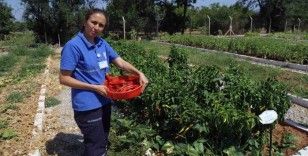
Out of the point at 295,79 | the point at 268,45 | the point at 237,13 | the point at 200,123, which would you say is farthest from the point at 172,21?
the point at 200,123

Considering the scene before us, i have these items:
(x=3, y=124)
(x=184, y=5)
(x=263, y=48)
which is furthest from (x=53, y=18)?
(x=3, y=124)

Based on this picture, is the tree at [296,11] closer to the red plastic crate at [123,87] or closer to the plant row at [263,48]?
the plant row at [263,48]

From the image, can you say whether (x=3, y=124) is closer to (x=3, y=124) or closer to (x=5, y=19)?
(x=3, y=124)

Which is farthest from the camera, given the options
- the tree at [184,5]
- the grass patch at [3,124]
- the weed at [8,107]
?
the tree at [184,5]

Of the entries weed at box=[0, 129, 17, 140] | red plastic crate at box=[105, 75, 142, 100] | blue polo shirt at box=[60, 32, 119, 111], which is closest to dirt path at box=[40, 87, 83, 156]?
weed at box=[0, 129, 17, 140]

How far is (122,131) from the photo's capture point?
6105 millimetres

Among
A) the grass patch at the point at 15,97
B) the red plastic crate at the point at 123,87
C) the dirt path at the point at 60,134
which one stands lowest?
the dirt path at the point at 60,134

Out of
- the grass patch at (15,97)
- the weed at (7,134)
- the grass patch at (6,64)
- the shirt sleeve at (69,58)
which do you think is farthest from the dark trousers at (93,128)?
the grass patch at (6,64)

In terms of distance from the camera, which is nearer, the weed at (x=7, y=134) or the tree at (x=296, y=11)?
the weed at (x=7, y=134)

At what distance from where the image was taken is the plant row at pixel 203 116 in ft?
16.3

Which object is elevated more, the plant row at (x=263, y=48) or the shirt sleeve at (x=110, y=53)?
the shirt sleeve at (x=110, y=53)

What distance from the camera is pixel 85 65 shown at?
4.04 metres

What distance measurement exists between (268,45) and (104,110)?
38.0 feet

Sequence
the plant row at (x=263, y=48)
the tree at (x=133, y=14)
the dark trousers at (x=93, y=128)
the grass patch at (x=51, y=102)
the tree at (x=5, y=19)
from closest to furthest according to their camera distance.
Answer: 1. the dark trousers at (x=93, y=128)
2. the grass patch at (x=51, y=102)
3. the plant row at (x=263, y=48)
4. the tree at (x=133, y=14)
5. the tree at (x=5, y=19)
